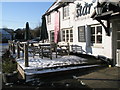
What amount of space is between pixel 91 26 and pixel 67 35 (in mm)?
3617

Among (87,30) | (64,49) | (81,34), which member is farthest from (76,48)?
(87,30)

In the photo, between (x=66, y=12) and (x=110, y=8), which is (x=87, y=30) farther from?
(x=66, y=12)

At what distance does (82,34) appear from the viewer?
34.7ft

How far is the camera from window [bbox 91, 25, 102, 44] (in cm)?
893

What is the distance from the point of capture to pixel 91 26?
966 centimetres

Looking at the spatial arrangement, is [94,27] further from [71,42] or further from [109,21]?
[71,42]

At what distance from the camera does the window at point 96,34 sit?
8930 millimetres

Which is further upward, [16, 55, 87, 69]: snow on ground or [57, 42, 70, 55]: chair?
[57, 42, 70, 55]: chair

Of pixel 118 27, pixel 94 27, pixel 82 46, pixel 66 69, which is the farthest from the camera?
pixel 82 46

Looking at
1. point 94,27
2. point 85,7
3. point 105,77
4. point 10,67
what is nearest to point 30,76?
point 10,67

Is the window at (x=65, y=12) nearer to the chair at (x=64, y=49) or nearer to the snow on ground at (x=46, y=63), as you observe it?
the chair at (x=64, y=49)

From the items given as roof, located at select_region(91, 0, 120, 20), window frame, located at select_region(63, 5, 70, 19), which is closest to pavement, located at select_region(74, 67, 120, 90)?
roof, located at select_region(91, 0, 120, 20)

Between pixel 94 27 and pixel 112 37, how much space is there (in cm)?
211

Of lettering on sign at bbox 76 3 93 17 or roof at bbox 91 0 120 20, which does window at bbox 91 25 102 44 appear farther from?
roof at bbox 91 0 120 20
